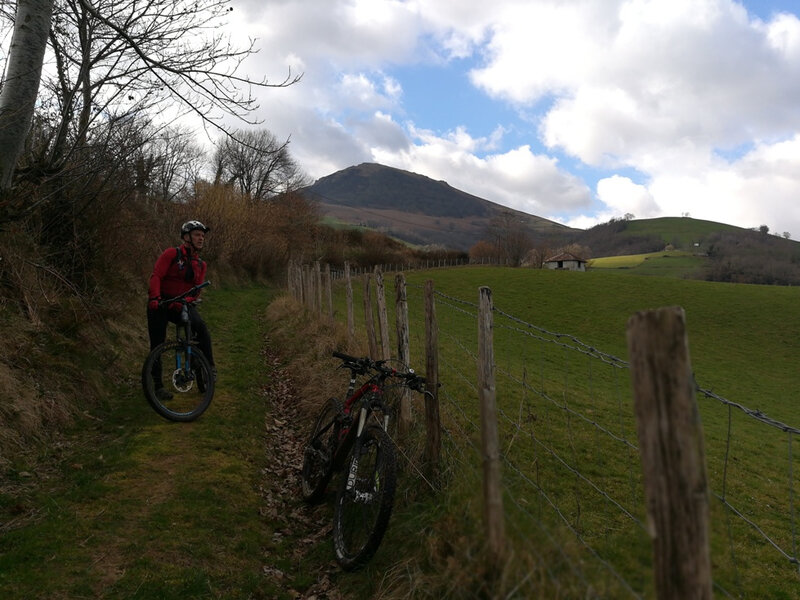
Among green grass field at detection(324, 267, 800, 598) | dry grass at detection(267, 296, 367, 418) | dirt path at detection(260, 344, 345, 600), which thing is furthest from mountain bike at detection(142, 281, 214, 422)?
green grass field at detection(324, 267, 800, 598)

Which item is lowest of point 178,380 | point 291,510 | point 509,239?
point 291,510

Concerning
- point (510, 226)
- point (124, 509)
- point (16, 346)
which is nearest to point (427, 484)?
point (124, 509)

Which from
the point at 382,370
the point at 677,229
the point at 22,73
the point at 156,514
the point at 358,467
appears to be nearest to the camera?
the point at 358,467

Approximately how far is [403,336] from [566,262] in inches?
4191

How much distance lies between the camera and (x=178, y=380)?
6.50 metres

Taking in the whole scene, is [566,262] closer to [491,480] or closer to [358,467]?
[358,467]

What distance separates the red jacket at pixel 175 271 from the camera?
6.27m

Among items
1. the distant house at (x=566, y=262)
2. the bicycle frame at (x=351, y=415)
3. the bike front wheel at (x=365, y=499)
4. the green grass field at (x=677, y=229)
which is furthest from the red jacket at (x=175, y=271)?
the green grass field at (x=677, y=229)

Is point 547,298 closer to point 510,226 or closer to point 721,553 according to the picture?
point 721,553

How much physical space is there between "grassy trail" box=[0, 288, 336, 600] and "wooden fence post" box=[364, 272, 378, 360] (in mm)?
1587

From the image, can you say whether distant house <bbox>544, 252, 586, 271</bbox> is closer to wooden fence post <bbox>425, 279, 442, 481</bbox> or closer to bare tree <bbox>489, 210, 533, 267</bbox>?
bare tree <bbox>489, 210, 533, 267</bbox>

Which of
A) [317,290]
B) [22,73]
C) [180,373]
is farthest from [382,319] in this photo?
[317,290]

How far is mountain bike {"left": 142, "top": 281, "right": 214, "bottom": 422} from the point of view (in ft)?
19.5

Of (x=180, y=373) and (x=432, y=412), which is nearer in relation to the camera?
(x=432, y=412)
